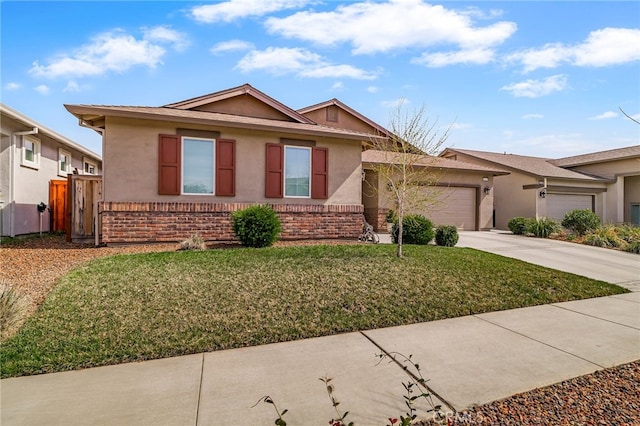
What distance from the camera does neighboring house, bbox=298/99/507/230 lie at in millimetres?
14891

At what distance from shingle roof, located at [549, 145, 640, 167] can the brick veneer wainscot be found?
1687 cm

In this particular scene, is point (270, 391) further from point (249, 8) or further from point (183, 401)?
point (249, 8)

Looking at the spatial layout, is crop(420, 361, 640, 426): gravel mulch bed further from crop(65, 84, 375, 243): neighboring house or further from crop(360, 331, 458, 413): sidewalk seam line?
crop(65, 84, 375, 243): neighboring house

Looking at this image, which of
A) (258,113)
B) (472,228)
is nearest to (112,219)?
(258,113)

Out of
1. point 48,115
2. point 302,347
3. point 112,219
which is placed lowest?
point 302,347

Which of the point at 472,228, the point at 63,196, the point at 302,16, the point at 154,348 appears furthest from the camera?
the point at 472,228

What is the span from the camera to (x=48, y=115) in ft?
39.0

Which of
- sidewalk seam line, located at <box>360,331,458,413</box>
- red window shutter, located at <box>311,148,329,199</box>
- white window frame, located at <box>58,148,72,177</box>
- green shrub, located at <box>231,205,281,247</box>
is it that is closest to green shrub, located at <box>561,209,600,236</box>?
red window shutter, located at <box>311,148,329,199</box>

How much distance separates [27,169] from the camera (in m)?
11.4

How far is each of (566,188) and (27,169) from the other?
80.4 feet

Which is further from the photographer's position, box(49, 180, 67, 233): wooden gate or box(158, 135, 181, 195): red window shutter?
box(49, 180, 67, 233): wooden gate

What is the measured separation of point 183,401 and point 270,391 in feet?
2.30

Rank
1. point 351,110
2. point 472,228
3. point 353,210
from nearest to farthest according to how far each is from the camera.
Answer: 1. point 353,210
2. point 472,228
3. point 351,110

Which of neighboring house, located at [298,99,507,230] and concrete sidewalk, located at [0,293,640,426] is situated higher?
neighboring house, located at [298,99,507,230]
